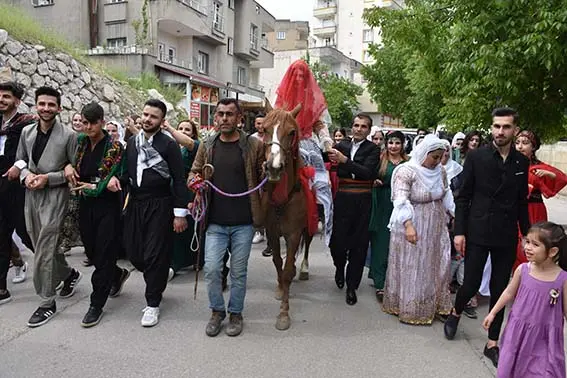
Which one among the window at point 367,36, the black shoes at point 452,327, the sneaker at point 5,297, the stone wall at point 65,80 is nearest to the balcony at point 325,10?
the window at point 367,36

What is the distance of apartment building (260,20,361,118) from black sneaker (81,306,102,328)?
4322cm

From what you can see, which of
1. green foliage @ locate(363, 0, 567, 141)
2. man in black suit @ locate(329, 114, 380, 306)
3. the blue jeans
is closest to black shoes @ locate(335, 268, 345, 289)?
man in black suit @ locate(329, 114, 380, 306)

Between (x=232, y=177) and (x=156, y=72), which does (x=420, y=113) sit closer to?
(x=156, y=72)

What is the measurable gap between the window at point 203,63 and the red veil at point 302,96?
23.9 metres

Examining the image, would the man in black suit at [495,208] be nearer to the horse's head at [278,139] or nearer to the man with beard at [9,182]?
the horse's head at [278,139]

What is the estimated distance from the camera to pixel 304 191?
455cm

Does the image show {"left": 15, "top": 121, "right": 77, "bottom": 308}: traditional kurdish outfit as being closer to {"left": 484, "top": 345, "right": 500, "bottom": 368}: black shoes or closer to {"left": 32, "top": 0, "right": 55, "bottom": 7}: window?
{"left": 484, "top": 345, "right": 500, "bottom": 368}: black shoes

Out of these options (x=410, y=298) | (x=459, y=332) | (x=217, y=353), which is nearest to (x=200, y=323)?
(x=217, y=353)

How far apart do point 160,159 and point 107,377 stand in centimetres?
185

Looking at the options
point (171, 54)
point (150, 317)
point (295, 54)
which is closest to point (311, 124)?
point (150, 317)

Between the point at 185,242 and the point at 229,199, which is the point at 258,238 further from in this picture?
the point at 229,199

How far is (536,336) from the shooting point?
2.88 metres

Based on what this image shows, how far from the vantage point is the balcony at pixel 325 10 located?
60.9 m

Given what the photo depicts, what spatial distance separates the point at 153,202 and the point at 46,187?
996 millimetres
